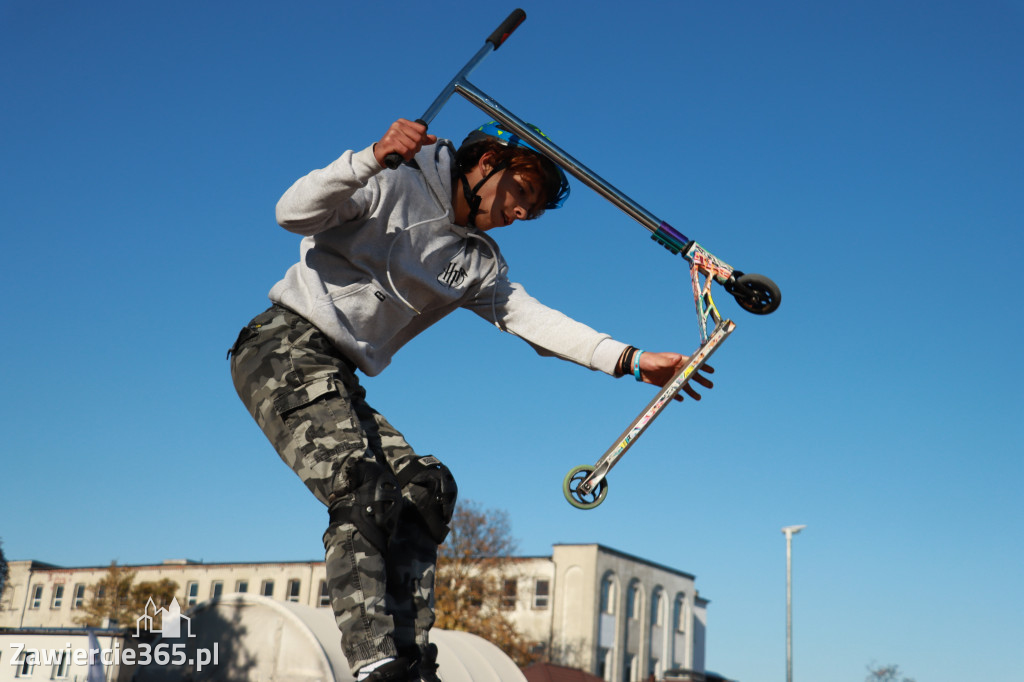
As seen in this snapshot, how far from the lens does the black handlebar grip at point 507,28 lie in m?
4.83

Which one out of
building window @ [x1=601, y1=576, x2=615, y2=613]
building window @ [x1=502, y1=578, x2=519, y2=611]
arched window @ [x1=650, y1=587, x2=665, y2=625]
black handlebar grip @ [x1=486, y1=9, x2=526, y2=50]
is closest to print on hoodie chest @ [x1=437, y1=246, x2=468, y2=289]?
black handlebar grip @ [x1=486, y1=9, x2=526, y2=50]

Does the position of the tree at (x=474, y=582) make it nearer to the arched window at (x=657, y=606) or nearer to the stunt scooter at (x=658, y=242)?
the arched window at (x=657, y=606)

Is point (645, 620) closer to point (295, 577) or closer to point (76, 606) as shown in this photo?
point (295, 577)

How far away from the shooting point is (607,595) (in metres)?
59.5

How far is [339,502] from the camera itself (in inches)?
141

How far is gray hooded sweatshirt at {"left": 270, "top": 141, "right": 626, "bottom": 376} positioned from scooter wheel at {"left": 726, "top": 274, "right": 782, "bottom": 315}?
0.70 meters

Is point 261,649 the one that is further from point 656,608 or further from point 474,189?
point 656,608

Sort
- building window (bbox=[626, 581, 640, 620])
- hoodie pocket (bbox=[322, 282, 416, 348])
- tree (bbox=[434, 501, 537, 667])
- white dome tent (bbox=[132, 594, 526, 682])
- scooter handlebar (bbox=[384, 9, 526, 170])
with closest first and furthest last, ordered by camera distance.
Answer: hoodie pocket (bbox=[322, 282, 416, 348]), scooter handlebar (bbox=[384, 9, 526, 170]), white dome tent (bbox=[132, 594, 526, 682]), tree (bbox=[434, 501, 537, 667]), building window (bbox=[626, 581, 640, 620])

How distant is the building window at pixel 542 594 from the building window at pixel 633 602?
604 cm

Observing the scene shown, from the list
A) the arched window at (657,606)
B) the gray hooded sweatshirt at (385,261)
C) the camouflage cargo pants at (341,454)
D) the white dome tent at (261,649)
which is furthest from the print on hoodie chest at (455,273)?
the arched window at (657,606)

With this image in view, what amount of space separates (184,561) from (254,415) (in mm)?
71690

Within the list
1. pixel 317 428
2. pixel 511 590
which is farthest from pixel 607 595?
pixel 317 428

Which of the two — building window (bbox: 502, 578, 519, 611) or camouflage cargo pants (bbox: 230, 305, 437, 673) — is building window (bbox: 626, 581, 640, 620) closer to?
building window (bbox: 502, 578, 519, 611)

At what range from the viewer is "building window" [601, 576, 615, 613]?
59062 millimetres
